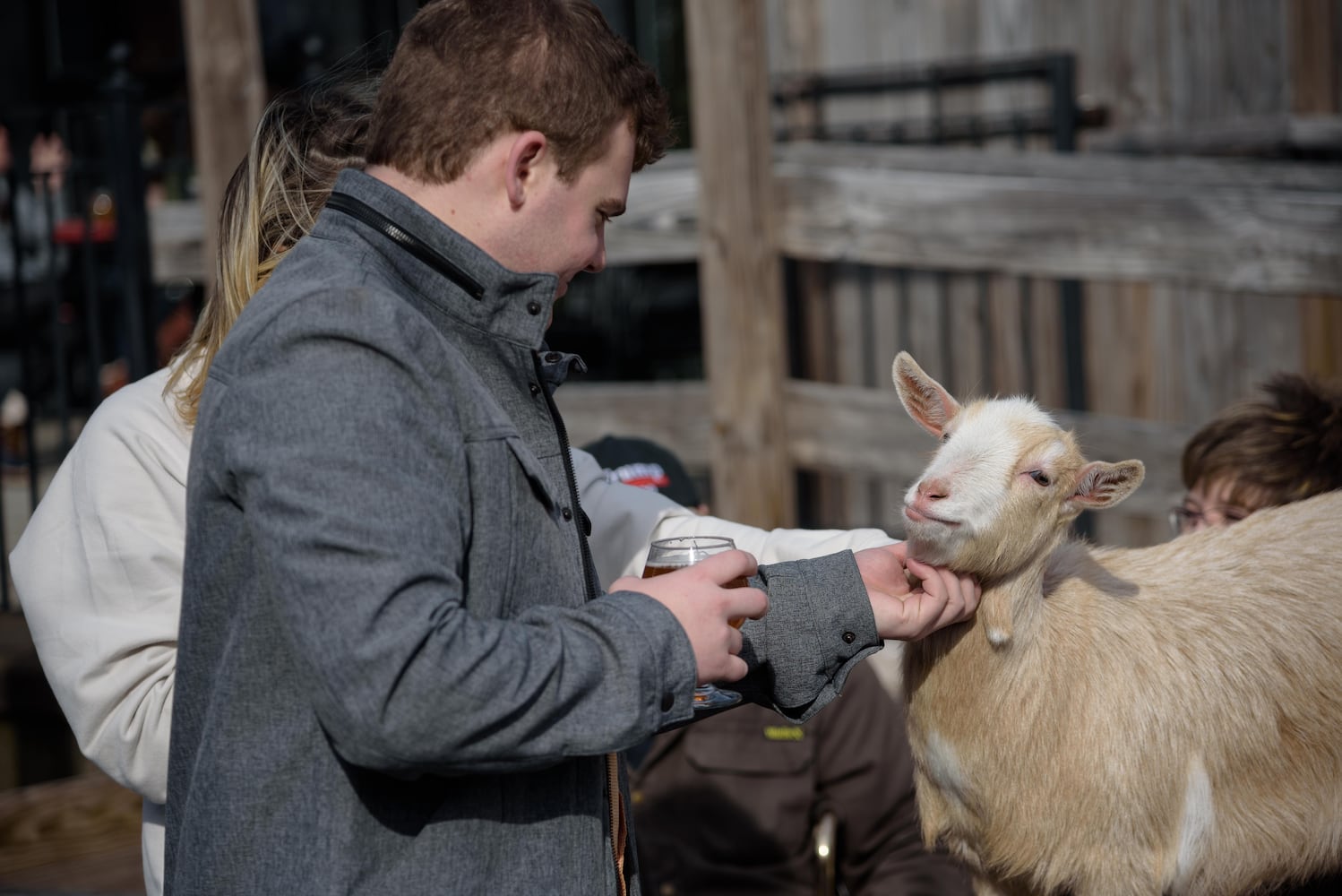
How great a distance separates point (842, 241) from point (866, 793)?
6.77 feet

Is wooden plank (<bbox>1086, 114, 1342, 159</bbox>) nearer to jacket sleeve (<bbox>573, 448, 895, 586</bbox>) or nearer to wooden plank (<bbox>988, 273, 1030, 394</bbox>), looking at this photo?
wooden plank (<bbox>988, 273, 1030, 394</bbox>)

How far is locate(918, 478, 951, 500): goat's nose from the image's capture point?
1.98 m

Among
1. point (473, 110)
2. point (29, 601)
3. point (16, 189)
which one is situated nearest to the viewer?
point (473, 110)

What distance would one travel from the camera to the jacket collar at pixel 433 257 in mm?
1514

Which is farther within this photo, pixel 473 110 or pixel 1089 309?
pixel 1089 309

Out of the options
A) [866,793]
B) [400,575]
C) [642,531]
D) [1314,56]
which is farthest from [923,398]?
[1314,56]

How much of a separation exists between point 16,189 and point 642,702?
14.6 ft

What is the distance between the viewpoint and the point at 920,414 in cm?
232

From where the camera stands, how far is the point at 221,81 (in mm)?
4691

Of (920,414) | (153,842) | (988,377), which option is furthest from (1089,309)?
(153,842)

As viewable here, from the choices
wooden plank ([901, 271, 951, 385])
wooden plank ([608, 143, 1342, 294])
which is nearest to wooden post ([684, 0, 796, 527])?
wooden plank ([608, 143, 1342, 294])

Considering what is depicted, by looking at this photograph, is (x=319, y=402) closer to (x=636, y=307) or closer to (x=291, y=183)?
(x=291, y=183)

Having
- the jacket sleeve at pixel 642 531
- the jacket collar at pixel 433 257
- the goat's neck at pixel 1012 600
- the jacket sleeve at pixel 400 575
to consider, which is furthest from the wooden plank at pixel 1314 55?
the jacket sleeve at pixel 400 575

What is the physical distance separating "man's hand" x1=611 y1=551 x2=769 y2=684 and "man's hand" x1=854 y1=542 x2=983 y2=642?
0.40 metres
